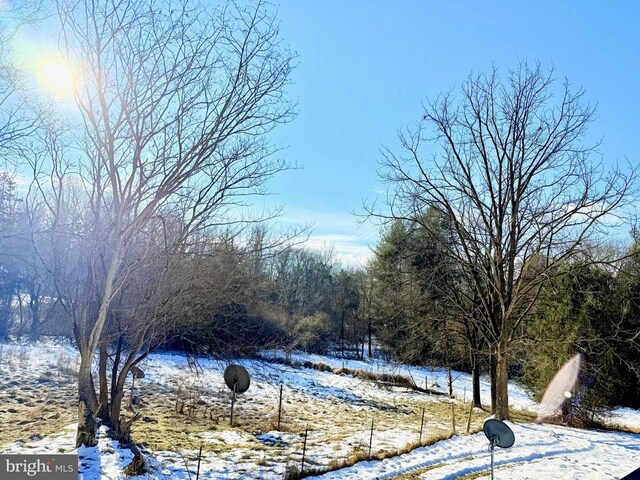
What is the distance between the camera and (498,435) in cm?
554

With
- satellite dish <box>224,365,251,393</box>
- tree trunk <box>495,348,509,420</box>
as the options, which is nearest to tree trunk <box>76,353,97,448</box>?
satellite dish <box>224,365,251,393</box>

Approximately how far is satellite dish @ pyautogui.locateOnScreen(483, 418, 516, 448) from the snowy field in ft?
5.09

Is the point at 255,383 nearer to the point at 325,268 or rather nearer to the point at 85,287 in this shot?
the point at 85,287

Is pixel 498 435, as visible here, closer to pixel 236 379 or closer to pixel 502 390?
pixel 236 379

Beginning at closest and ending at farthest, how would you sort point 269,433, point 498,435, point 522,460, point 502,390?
point 498,435 → point 522,460 → point 269,433 → point 502,390

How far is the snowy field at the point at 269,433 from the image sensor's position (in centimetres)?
692

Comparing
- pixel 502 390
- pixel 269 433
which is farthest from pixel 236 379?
pixel 502 390

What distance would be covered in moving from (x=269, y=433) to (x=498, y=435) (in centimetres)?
646

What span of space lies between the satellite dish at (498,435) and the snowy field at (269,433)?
1550 millimetres

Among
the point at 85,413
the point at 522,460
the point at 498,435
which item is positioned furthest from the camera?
the point at 522,460

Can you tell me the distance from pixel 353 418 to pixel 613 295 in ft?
31.7

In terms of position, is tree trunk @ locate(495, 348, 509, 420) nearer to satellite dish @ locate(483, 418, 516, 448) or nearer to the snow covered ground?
the snow covered ground

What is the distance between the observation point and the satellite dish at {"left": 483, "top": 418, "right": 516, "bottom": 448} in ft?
18.1

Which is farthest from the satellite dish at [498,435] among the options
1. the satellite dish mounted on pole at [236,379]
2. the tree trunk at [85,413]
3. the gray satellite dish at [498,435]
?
the tree trunk at [85,413]
